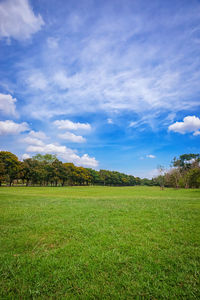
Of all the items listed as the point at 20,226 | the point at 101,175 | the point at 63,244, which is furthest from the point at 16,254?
the point at 101,175

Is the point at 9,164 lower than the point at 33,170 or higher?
higher

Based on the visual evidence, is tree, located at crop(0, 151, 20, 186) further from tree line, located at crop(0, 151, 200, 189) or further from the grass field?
the grass field

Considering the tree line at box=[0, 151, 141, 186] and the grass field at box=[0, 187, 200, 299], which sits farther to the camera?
the tree line at box=[0, 151, 141, 186]

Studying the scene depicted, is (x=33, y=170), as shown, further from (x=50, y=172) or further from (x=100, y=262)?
(x=100, y=262)

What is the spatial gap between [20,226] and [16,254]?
3.16 metres

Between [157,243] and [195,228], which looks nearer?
[157,243]

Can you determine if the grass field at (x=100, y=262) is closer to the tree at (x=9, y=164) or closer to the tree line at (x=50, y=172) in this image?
the tree line at (x=50, y=172)

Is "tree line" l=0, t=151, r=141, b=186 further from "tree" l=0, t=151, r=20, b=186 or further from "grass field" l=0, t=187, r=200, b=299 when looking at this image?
"grass field" l=0, t=187, r=200, b=299

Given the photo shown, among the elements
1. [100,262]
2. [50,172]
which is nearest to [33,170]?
[50,172]

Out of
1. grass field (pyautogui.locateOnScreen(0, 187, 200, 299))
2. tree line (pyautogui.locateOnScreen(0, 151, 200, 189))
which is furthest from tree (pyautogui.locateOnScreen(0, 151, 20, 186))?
grass field (pyautogui.locateOnScreen(0, 187, 200, 299))

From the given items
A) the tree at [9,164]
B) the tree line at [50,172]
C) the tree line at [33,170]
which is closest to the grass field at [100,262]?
the tree line at [50,172]

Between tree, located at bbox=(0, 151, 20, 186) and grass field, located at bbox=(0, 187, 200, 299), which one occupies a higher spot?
tree, located at bbox=(0, 151, 20, 186)

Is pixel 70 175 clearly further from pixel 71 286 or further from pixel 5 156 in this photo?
pixel 71 286

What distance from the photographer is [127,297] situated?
3094 millimetres
